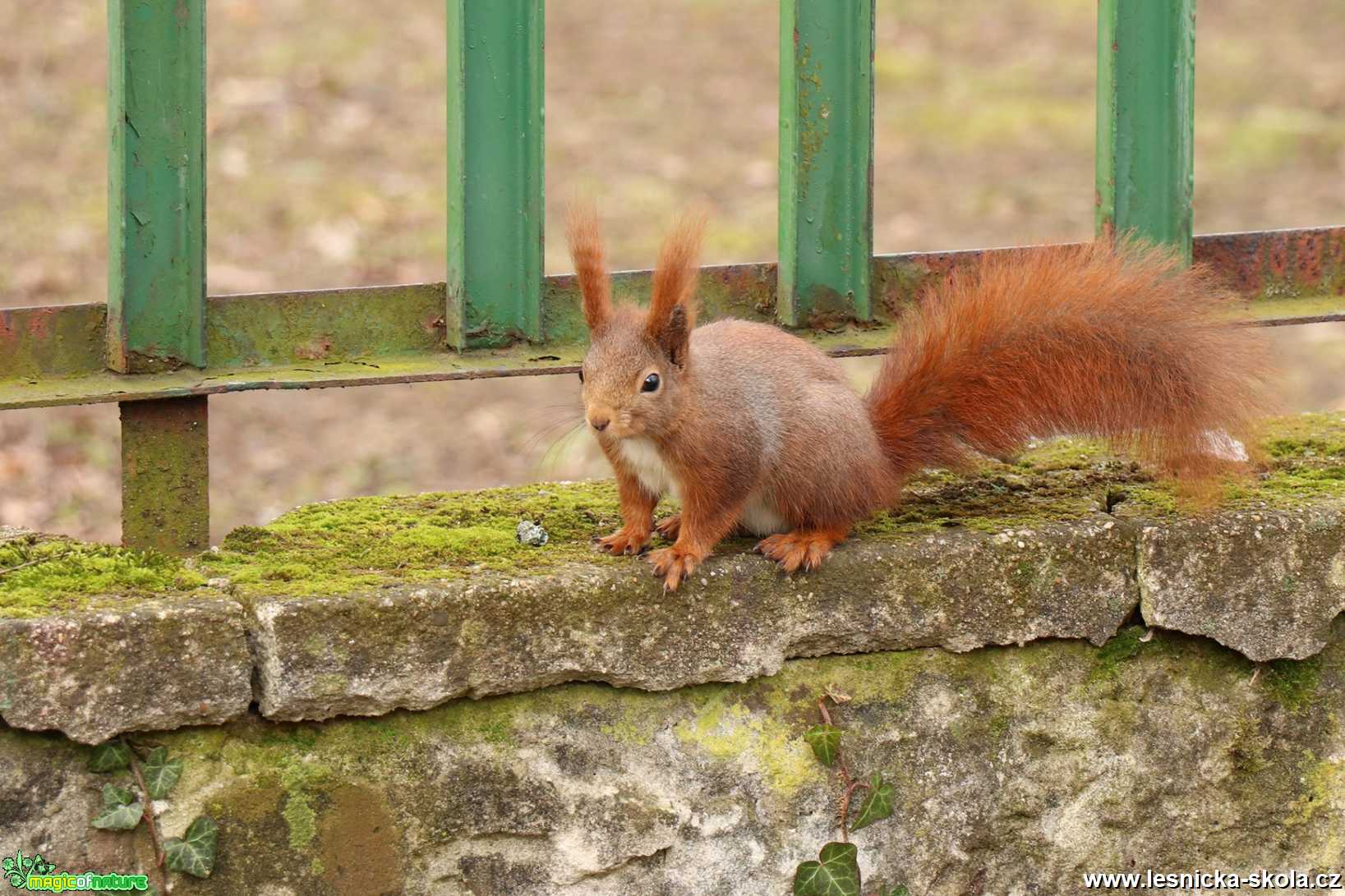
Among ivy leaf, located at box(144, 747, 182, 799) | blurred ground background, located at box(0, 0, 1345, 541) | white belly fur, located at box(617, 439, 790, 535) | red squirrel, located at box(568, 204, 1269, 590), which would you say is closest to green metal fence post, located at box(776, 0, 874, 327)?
red squirrel, located at box(568, 204, 1269, 590)

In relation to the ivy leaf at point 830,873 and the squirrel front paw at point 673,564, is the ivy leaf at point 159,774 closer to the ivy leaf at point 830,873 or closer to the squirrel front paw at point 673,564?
the squirrel front paw at point 673,564

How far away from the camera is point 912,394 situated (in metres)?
2.23

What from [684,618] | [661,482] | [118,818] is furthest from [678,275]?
[118,818]

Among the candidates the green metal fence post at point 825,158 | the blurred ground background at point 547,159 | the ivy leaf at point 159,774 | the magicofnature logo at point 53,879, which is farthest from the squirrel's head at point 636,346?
the blurred ground background at point 547,159

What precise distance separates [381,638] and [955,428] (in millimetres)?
772

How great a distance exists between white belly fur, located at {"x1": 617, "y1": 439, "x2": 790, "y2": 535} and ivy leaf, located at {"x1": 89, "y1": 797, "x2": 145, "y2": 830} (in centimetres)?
67

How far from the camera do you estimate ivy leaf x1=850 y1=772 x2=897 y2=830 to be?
2100mm

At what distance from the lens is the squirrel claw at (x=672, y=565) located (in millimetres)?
2004

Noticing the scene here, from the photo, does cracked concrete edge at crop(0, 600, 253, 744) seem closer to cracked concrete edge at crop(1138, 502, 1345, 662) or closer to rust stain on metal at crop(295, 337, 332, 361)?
rust stain on metal at crop(295, 337, 332, 361)

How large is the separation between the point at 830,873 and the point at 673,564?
0.42 m

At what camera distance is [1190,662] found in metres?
2.24

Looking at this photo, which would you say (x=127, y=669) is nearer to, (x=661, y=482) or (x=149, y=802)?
(x=149, y=802)

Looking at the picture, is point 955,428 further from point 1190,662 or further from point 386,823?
point 386,823

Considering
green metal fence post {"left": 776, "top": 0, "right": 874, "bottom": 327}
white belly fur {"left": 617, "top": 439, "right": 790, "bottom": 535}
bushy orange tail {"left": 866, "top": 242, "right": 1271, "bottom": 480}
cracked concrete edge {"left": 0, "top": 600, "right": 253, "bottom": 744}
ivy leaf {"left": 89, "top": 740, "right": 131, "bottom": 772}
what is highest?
green metal fence post {"left": 776, "top": 0, "right": 874, "bottom": 327}
